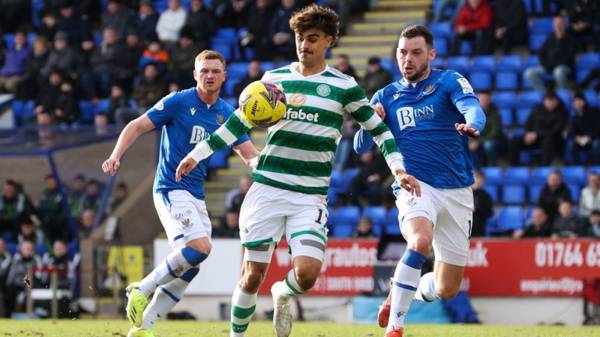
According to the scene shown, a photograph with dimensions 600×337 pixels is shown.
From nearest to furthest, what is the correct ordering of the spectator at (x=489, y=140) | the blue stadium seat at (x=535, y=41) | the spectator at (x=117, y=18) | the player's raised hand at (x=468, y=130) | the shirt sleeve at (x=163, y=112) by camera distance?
the player's raised hand at (x=468, y=130), the shirt sleeve at (x=163, y=112), the spectator at (x=489, y=140), the blue stadium seat at (x=535, y=41), the spectator at (x=117, y=18)

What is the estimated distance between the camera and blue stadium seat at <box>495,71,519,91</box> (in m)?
22.8

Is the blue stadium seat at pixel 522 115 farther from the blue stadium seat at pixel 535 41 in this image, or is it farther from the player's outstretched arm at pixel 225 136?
the player's outstretched arm at pixel 225 136

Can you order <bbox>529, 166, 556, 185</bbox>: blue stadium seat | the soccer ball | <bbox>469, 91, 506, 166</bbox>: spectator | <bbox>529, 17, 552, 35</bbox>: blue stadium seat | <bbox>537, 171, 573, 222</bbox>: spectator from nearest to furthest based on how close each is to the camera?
the soccer ball
<bbox>537, 171, 573, 222</bbox>: spectator
<bbox>529, 166, 556, 185</bbox>: blue stadium seat
<bbox>469, 91, 506, 166</bbox>: spectator
<bbox>529, 17, 552, 35</bbox>: blue stadium seat

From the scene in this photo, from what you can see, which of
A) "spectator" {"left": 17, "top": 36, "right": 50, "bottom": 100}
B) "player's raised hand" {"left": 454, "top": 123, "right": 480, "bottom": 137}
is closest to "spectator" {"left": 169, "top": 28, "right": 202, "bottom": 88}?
"spectator" {"left": 17, "top": 36, "right": 50, "bottom": 100}

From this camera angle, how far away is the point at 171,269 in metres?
11.2

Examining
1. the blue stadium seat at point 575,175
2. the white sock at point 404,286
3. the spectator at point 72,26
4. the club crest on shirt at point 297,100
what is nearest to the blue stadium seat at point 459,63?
the blue stadium seat at point 575,175

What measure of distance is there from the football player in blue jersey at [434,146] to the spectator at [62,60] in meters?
16.3

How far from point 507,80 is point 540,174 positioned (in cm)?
252

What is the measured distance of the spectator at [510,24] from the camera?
22672 millimetres

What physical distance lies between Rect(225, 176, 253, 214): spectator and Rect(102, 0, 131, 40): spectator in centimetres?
613

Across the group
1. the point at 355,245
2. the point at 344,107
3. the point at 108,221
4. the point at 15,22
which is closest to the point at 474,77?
the point at 355,245

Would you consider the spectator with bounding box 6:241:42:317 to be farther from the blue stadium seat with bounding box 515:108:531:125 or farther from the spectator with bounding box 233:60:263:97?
the blue stadium seat with bounding box 515:108:531:125

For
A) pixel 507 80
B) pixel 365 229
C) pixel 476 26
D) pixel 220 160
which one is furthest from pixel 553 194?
pixel 220 160

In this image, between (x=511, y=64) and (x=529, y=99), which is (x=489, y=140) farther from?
(x=511, y=64)
